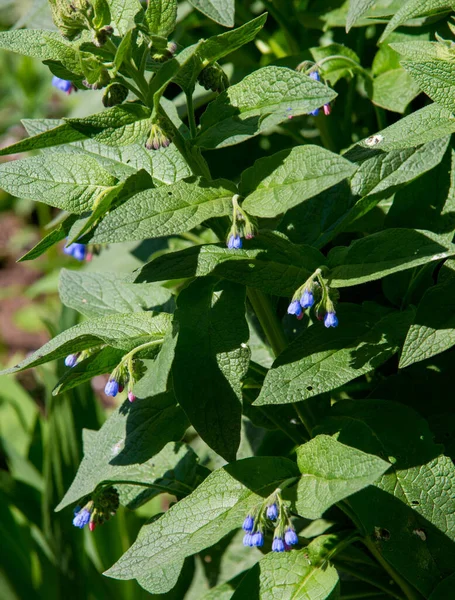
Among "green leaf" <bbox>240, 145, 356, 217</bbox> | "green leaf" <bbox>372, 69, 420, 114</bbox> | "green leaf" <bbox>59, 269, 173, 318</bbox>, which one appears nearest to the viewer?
"green leaf" <bbox>240, 145, 356, 217</bbox>

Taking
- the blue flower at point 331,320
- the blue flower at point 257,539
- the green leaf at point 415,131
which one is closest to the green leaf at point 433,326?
the blue flower at point 331,320

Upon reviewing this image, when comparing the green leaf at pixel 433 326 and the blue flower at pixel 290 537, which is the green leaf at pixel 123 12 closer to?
the green leaf at pixel 433 326

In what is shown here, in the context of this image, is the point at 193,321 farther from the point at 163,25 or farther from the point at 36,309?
the point at 36,309

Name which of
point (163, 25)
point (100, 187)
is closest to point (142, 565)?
point (100, 187)

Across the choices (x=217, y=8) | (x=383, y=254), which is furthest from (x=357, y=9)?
(x=383, y=254)

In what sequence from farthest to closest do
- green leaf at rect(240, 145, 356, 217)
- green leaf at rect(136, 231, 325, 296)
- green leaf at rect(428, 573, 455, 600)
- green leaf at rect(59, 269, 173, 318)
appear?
green leaf at rect(59, 269, 173, 318)
green leaf at rect(428, 573, 455, 600)
green leaf at rect(136, 231, 325, 296)
green leaf at rect(240, 145, 356, 217)

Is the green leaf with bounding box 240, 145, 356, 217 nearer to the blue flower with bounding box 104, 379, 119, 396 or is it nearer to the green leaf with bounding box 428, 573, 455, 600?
the blue flower with bounding box 104, 379, 119, 396

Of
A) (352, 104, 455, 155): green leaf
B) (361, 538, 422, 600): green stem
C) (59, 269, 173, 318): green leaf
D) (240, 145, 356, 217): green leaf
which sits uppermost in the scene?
(240, 145, 356, 217): green leaf

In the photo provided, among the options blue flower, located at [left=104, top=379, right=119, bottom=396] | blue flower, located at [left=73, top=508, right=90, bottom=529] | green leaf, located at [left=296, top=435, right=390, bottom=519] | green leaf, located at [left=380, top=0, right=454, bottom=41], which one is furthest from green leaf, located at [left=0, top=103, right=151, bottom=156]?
blue flower, located at [left=73, top=508, right=90, bottom=529]
